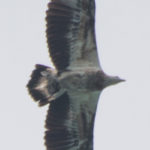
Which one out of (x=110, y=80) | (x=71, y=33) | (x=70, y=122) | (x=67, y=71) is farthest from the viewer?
(x=70, y=122)

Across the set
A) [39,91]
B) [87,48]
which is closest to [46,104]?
[39,91]

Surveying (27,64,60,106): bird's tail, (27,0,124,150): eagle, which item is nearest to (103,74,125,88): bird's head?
(27,0,124,150): eagle

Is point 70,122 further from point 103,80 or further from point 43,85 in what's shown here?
point 103,80

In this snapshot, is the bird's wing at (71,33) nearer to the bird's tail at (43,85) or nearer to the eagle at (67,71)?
the eagle at (67,71)

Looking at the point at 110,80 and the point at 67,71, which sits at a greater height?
the point at 67,71

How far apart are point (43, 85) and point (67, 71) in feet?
1.93

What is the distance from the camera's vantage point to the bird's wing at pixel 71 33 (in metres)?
19.1

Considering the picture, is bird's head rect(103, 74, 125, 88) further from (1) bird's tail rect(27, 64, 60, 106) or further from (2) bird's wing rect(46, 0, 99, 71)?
(1) bird's tail rect(27, 64, 60, 106)

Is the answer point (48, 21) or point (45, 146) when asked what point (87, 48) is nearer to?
point (48, 21)

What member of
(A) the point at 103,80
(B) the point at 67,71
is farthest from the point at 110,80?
(B) the point at 67,71

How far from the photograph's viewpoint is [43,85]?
19.3 metres

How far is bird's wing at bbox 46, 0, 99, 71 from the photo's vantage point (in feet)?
62.6

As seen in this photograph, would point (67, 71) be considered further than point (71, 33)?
No

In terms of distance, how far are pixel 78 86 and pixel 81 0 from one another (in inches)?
71.8
